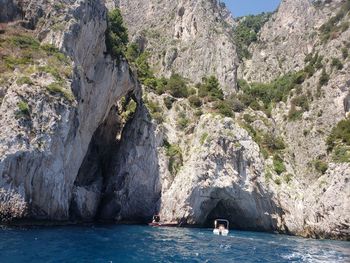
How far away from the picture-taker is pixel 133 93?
49344mm

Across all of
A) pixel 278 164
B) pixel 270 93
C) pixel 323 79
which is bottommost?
pixel 278 164

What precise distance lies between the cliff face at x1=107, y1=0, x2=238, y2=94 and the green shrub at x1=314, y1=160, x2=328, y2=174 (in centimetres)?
3255

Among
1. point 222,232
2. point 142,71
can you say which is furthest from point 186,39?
point 222,232

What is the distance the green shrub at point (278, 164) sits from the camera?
1866 inches

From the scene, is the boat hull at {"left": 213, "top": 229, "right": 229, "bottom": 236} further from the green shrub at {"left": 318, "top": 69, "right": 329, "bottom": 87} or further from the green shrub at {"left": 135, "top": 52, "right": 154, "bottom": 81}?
the green shrub at {"left": 318, "top": 69, "right": 329, "bottom": 87}

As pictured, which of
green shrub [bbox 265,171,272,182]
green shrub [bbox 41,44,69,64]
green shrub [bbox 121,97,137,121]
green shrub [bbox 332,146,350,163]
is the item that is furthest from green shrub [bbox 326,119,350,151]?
green shrub [bbox 41,44,69,64]

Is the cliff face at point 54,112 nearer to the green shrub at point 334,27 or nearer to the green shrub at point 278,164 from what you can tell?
the green shrub at point 278,164

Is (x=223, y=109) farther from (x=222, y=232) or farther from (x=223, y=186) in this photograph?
(x=222, y=232)

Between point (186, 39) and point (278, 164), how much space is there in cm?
4828

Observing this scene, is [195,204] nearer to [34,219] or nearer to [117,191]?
[117,191]

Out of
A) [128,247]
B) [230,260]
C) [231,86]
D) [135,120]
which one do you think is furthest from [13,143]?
[231,86]

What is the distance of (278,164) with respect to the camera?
1895 inches

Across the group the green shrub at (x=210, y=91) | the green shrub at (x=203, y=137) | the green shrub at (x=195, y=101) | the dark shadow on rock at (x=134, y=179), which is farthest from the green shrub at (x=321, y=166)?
the dark shadow on rock at (x=134, y=179)

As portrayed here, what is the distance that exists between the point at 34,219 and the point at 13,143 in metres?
5.96
